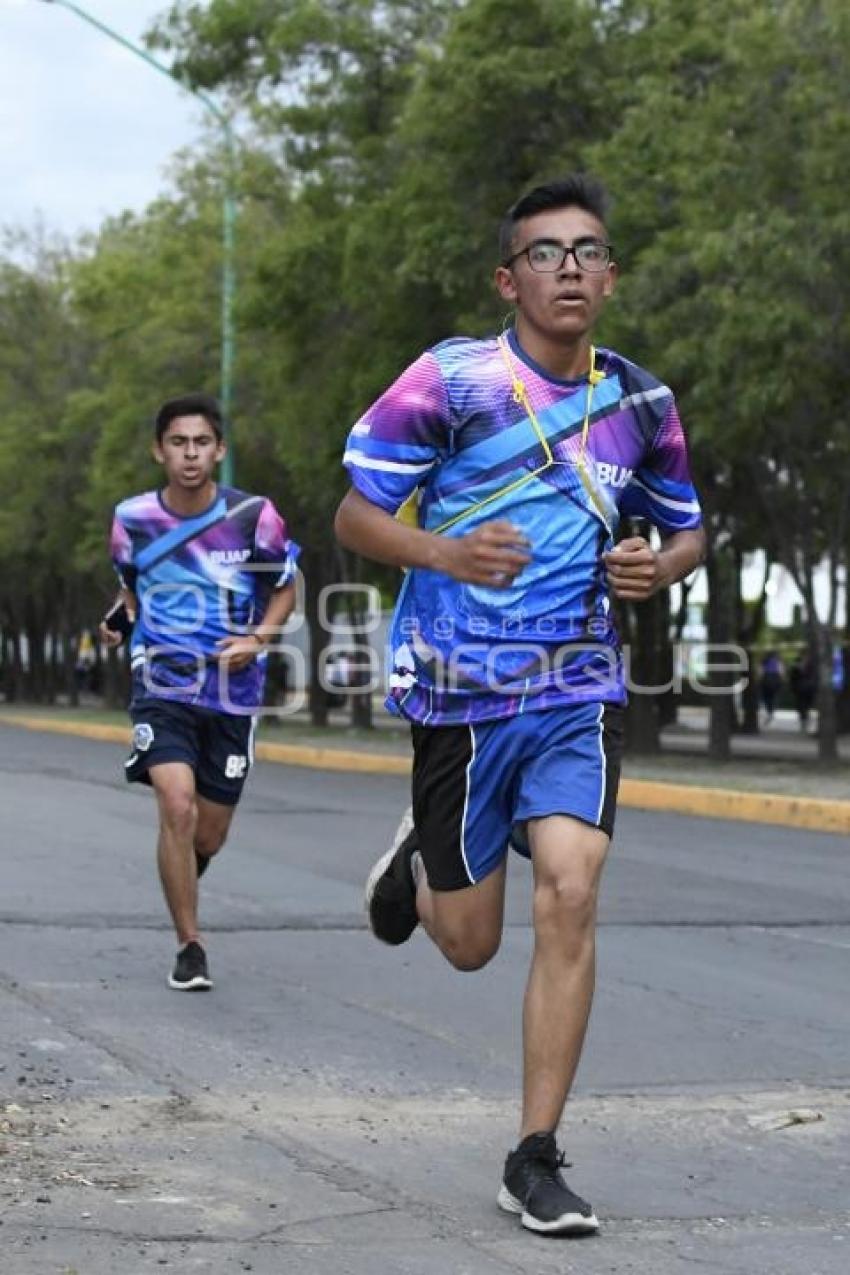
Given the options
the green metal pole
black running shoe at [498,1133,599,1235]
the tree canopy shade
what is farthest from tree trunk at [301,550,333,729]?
black running shoe at [498,1133,599,1235]

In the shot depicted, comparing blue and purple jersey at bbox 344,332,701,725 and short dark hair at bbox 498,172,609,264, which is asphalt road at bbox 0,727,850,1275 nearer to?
blue and purple jersey at bbox 344,332,701,725

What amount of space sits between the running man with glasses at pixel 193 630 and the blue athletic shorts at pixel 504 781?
319 centimetres

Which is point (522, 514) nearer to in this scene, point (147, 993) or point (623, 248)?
point (147, 993)

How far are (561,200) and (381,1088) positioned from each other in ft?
8.14

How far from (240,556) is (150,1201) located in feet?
12.8

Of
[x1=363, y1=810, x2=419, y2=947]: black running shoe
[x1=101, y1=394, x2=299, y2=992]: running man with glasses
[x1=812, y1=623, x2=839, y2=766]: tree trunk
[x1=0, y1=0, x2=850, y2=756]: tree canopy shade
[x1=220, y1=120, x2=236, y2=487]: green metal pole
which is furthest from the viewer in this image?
[x1=220, y1=120, x2=236, y2=487]: green metal pole

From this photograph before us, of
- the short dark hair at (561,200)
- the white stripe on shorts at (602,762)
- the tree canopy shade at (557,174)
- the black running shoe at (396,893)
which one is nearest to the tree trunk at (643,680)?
the tree canopy shade at (557,174)

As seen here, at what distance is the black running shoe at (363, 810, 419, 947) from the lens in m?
5.76

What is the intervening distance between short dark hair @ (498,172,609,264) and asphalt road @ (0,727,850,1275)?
6.76 ft

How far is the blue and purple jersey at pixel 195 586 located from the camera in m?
8.62

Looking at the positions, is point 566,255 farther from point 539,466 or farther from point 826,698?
point 826,698

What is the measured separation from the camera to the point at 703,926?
10844 millimetres

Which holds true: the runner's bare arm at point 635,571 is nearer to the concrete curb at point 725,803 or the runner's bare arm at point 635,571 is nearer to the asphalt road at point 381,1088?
the asphalt road at point 381,1088

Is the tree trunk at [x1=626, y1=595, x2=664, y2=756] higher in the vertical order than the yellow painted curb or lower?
higher
